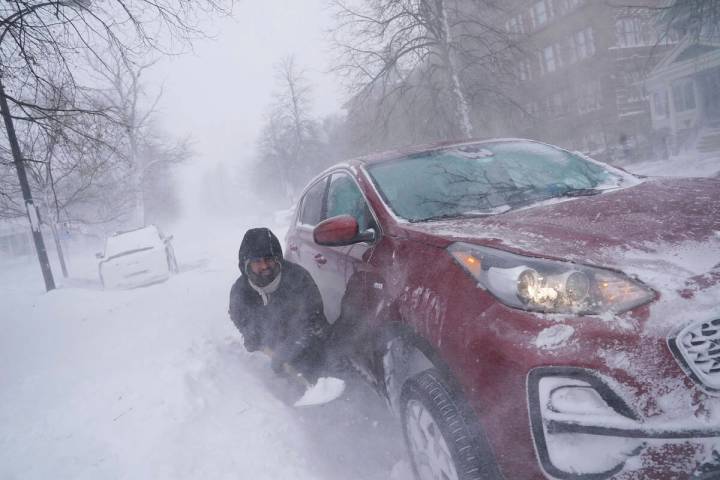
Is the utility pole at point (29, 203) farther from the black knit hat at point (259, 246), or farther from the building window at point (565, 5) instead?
the building window at point (565, 5)

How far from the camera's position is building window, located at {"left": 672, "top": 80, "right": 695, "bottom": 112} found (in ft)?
79.7

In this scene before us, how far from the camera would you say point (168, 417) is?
2.94 metres

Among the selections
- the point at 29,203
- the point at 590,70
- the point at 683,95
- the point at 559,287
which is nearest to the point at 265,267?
the point at 559,287

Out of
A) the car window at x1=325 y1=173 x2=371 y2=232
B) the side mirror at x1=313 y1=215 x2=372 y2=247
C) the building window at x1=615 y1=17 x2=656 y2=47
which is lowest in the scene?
the side mirror at x1=313 y1=215 x2=372 y2=247

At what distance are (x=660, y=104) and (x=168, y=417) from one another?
3147cm

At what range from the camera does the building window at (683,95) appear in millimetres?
24288

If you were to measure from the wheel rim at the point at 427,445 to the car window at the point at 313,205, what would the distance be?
205cm

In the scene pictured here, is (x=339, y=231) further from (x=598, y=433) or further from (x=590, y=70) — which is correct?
(x=590, y=70)

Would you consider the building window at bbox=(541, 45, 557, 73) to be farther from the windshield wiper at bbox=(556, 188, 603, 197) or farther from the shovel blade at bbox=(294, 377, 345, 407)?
the shovel blade at bbox=(294, 377, 345, 407)

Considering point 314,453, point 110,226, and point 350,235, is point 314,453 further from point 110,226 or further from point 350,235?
point 110,226

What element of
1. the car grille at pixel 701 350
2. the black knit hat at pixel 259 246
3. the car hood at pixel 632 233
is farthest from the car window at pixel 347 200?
the car grille at pixel 701 350

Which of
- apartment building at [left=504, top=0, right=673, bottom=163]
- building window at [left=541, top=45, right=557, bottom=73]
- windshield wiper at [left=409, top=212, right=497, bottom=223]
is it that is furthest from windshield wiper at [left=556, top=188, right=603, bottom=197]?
building window at [left=541, top=45, right=557, bottom=73]

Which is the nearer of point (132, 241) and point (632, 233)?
point (632, 233)

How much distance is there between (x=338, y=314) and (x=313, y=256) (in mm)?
625
